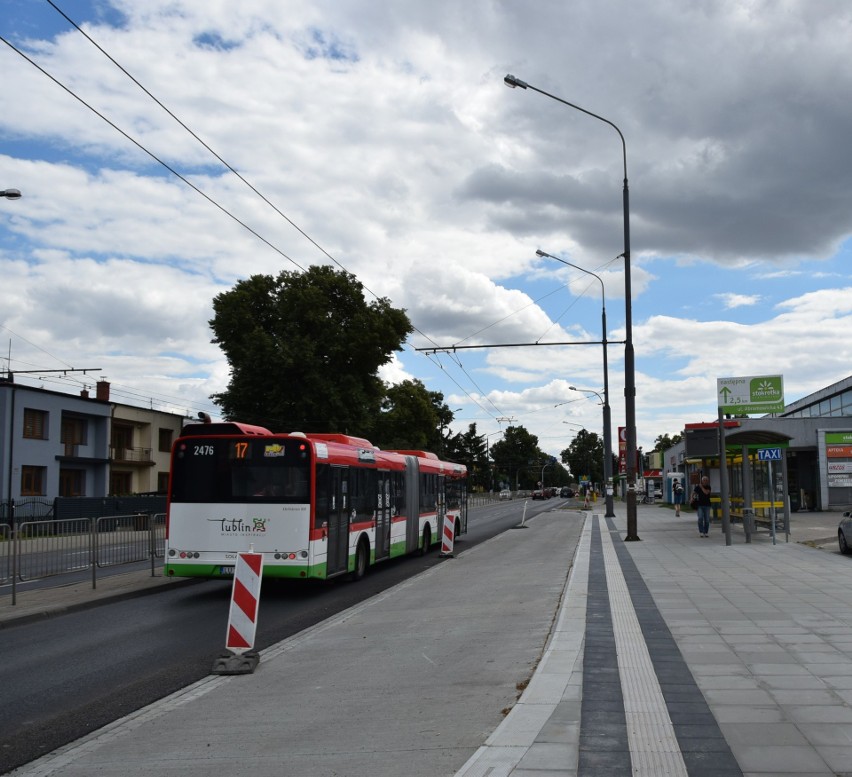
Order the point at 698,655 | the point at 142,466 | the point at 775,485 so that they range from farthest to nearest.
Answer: the point at 142,466 < the point at 775,485 < the point at 698,655

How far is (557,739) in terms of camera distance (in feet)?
18.0

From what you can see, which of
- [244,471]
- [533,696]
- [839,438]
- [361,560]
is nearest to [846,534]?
[361,560]

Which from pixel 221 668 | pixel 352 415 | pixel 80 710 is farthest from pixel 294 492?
pixel 352 415

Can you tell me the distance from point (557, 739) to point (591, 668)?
2192mm

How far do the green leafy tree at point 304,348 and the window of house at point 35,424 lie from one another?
1112 cm

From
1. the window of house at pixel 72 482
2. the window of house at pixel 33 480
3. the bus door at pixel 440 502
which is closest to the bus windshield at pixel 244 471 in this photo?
the bus door at pixel 440 502

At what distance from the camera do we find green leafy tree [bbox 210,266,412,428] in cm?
3838

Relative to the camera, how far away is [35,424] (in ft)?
146

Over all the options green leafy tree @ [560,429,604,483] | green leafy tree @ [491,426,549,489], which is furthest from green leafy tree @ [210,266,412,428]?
green leafy tree @ [560,429,604,483]

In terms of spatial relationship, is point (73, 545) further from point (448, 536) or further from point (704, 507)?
point (704, 507)

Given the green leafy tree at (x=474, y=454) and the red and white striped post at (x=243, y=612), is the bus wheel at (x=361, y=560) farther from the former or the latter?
the green leafy tree at (x=474, y=454)

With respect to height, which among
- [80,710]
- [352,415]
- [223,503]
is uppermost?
[352,415]

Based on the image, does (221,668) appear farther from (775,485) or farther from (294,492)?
(775,485)

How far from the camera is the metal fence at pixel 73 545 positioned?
1375cm
